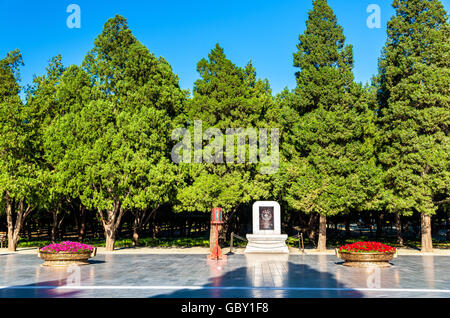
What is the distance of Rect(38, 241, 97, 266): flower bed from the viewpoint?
15.6 meters

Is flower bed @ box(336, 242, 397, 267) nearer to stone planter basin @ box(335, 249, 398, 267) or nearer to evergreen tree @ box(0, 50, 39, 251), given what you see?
stone planter basin @ box(335, 249, 398, 267)

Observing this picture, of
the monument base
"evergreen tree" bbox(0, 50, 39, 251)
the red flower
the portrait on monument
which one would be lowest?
the monument base

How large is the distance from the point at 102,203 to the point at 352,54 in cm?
2001

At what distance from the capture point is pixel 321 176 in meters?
23.7

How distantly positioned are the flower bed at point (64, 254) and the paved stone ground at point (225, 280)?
1.96 ft

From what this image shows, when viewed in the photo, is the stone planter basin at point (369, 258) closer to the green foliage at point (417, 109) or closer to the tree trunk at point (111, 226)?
the green foliage at point (417, 109)

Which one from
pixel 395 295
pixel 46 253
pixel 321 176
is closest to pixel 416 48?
pixel 321 176

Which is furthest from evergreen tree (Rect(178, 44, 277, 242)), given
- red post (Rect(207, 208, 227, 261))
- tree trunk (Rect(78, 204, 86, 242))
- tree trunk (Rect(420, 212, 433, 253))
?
tree trunk (Rect(420, 212, 433, 253))

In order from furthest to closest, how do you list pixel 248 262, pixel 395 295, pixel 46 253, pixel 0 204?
pixel 0 204 → pixel 248 262 → pixel 46 253 → pixel 395 295

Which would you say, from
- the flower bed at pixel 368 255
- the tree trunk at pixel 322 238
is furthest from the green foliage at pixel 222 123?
the flower bed at pixel 368 255

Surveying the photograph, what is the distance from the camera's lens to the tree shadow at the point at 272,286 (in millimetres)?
9891

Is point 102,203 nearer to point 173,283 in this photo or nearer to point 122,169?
point 122,169

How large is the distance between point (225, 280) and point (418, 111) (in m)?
19.1

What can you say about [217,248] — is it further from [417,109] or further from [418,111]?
[417,109]
